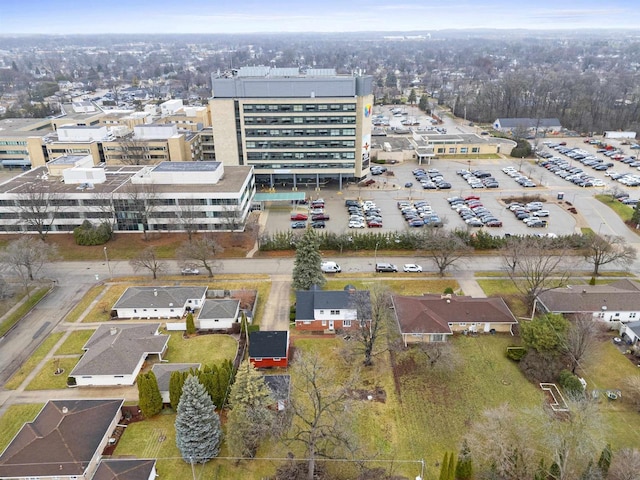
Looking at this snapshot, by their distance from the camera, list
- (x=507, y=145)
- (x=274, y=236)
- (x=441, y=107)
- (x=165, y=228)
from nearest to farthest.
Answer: (x=274, y=236)
(x=165, y=228)
(x=507, y=145)
(x=441, y=107)

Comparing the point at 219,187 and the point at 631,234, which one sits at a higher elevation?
the point at 219,187

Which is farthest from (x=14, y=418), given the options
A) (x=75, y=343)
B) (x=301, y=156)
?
(x=301, y=156)

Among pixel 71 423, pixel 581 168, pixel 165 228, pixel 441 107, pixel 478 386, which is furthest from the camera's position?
pixel 441 107

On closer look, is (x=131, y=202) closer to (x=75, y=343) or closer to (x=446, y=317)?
(x=75, y=343)

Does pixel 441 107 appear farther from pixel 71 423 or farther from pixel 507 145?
pixel 71 423

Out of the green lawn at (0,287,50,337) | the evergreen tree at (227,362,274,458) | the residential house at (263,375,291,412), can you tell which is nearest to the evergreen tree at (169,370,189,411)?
the evergreen tree at (227,362,274,458)

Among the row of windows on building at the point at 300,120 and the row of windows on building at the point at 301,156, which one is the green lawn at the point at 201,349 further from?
the row of windows on building at the point at 300,120

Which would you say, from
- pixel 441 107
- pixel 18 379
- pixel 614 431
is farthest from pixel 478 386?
pixel 441 107

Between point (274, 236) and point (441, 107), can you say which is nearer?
point (274, 236)
